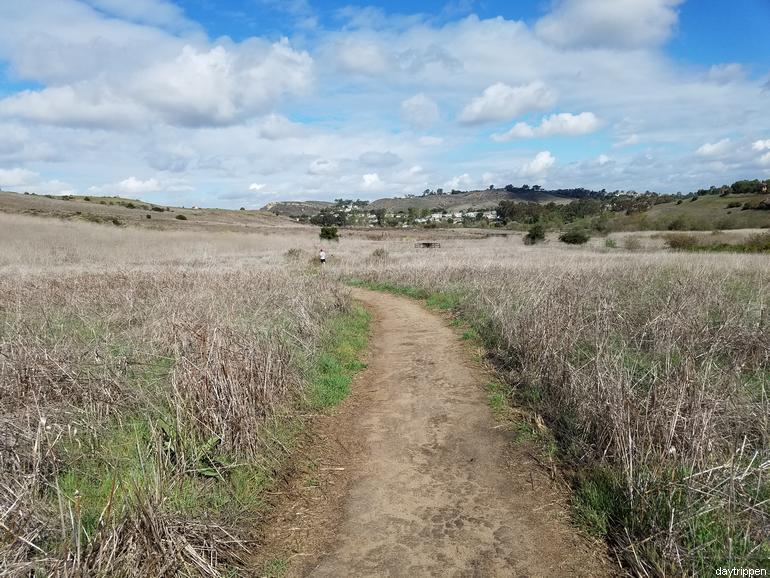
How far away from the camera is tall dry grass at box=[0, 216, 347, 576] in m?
2.95

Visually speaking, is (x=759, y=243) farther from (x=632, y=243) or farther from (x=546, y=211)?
(x=546, y=211)

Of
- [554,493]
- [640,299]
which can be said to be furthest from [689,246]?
[554,493]

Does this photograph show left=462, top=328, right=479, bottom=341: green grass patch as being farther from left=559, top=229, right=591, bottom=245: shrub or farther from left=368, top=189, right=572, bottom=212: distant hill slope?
left=368, top=189, right=572, bottom=212: distant hill slope

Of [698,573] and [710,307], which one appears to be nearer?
[698,573]

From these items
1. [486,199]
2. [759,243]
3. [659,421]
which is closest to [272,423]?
[659,421]

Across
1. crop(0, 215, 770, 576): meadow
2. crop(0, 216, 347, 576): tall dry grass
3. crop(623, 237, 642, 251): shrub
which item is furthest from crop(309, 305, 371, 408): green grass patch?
crop(623, 237, 642, 251): shrub

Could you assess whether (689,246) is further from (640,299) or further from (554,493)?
(554,493)

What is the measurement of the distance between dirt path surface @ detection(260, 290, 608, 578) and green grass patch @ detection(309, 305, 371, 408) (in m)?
0.37

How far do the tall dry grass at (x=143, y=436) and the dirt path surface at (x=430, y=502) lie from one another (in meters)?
0.73

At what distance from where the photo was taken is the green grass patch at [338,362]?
6813 mm

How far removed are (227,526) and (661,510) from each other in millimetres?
3350

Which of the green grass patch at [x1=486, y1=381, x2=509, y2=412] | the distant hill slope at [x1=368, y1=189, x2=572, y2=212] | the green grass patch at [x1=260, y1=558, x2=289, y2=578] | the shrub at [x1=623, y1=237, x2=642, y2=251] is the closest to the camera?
the green grass patch at [x1=260, y1=558, x2=289, y2=578]

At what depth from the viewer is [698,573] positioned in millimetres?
2967

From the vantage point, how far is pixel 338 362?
329 inches
